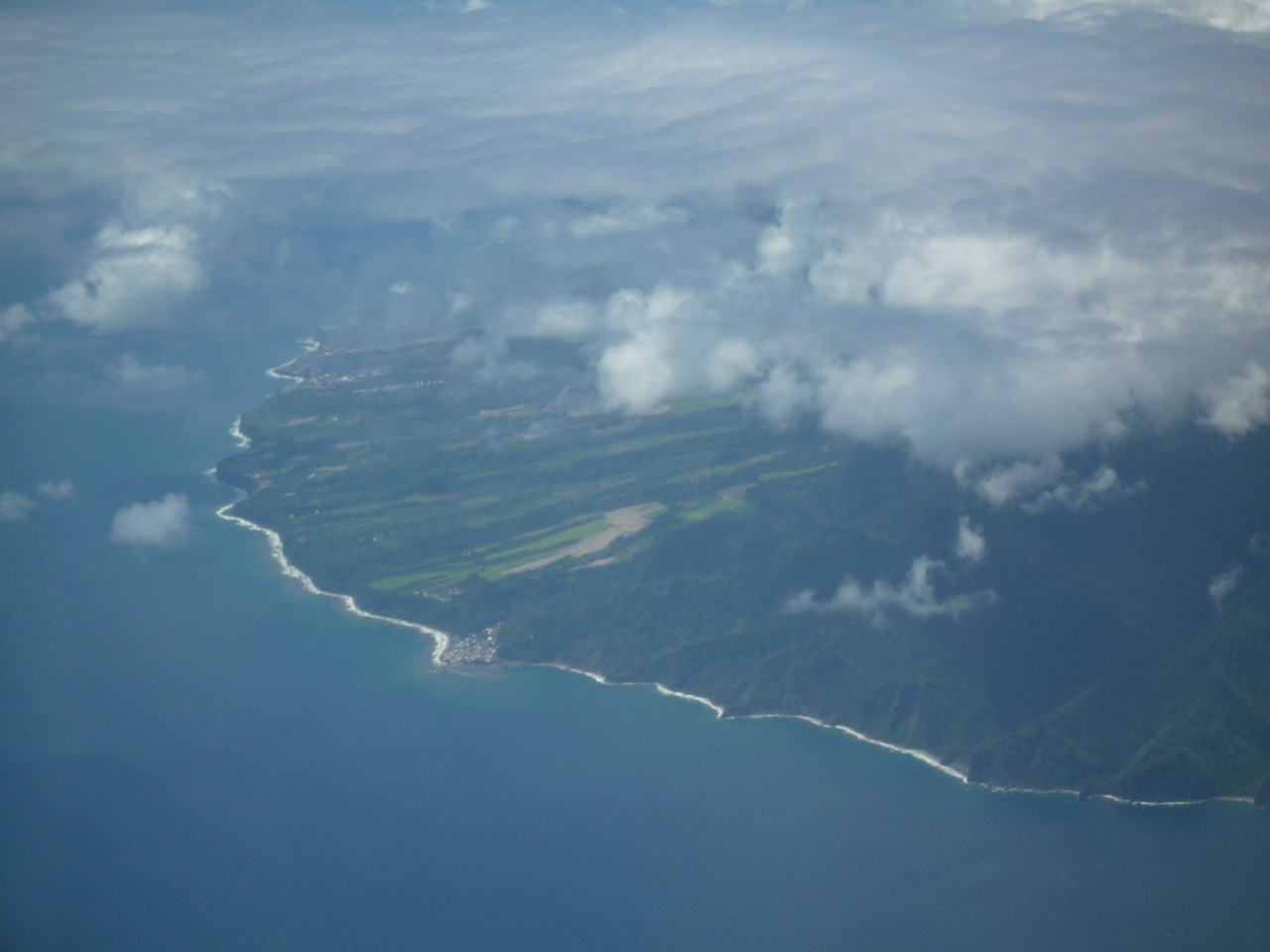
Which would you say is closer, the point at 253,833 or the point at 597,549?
the point at 253,833

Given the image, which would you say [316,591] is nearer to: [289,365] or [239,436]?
[239,436]

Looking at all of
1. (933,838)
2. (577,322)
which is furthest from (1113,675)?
(577,322)

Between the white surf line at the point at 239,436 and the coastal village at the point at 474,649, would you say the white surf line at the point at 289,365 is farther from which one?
the coastal village at the point at 474,649

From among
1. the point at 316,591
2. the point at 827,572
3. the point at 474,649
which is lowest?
the point at 316,591

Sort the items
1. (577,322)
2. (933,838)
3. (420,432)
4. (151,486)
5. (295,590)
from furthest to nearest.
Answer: (577,322) → (420,432) → (151,486) → (295,590) → (933,838)

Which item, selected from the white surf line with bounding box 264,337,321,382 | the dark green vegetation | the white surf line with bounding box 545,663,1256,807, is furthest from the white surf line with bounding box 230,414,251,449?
the white surf line with bounding box 545,663,1256,807

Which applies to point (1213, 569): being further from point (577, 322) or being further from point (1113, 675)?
point (577, 322)

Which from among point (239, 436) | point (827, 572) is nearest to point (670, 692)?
point (827, 572)

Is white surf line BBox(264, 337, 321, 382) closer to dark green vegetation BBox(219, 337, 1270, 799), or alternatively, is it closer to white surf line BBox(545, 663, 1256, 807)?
dark green vegetation BBox(219, 337, 1270, 799)
